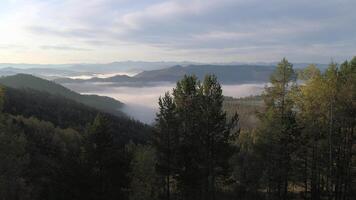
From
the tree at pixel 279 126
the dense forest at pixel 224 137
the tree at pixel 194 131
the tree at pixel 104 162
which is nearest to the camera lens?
the tree at pixel 104 162

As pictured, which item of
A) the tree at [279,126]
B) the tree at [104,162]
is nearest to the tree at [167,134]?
the tree at [104,162]

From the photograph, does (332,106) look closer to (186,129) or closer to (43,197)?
(186,129)

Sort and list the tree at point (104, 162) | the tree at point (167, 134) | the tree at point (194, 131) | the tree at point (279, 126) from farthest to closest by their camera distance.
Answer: the tree at point (167, 134), the tree at point (279, 126), the tree at point (194, 131), the tree at point (104, 162)

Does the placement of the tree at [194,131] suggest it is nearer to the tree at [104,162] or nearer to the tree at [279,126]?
the tree at [279,126]

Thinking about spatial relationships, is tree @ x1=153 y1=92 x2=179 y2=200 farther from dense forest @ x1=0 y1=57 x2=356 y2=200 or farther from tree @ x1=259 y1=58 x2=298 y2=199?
tree @ x1=259 y1=58 x2=298 y2=199

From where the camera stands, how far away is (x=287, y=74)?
30906mm

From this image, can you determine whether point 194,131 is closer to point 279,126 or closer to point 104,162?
point 279,126

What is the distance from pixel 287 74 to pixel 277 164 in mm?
7285

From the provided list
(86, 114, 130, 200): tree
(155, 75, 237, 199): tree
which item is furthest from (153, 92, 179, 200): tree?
(86, 114, 130, 200): tree

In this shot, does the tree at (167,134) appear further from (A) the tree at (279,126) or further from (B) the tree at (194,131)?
(A) the tree at (279,126)

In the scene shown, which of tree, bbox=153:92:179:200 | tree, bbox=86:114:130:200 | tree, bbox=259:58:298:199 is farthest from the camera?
tree, bbox=153:92:179:200

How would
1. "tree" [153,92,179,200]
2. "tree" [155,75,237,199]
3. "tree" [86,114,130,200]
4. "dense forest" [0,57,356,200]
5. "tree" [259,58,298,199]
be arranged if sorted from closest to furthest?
1. "tree" [86,114,130,200]
2. "dense forest" [0,57,356,200]
3. "tree" [155,75,237,199]
4. "tree" [259,58,298,199]
5. "tree" [153,92,179,200]

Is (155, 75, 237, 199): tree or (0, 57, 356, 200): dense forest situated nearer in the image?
(0, 57, 356, 200): dense forest

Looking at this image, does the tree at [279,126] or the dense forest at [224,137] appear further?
the tree at [279,126]
